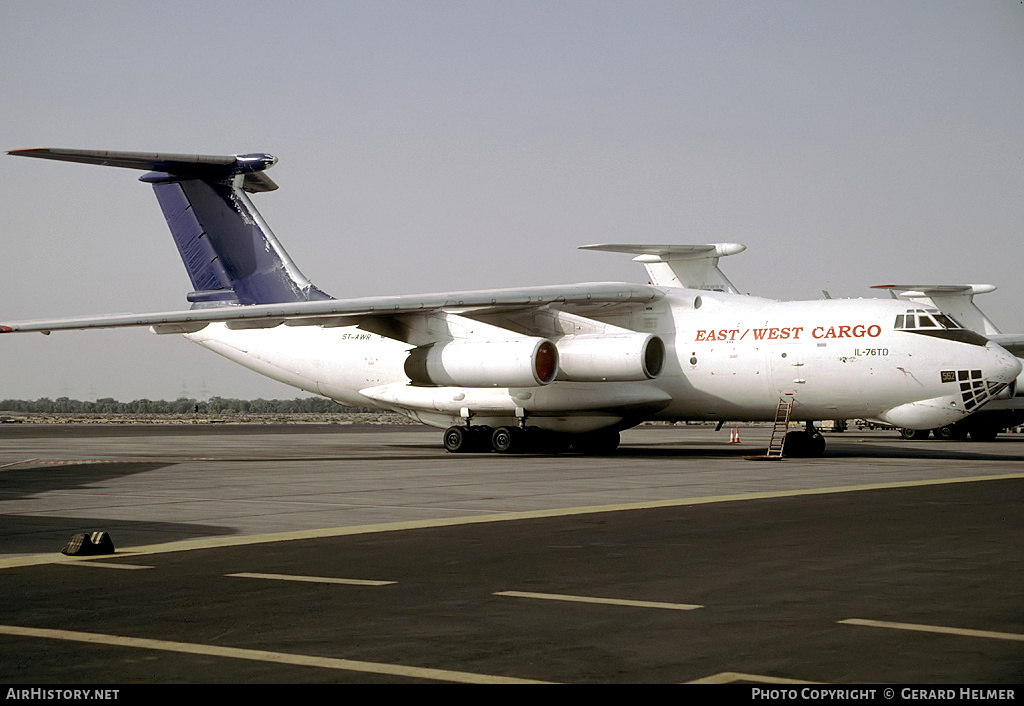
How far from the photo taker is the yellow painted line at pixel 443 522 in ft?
29.4

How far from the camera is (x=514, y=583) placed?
745 cm

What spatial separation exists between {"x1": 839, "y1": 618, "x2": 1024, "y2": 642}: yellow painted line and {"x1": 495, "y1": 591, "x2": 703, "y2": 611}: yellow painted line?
0.93 metres

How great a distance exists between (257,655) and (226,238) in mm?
24427

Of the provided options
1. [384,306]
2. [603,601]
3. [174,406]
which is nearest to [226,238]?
[384,306]

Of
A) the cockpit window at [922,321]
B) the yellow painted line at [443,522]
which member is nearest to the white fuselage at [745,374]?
the cockpit window at [922,321]

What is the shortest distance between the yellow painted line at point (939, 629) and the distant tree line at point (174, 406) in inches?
4600

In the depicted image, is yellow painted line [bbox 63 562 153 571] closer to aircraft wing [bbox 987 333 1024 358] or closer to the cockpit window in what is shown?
the cockpit window

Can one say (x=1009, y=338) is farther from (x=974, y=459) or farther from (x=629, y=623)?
(x=629, y=623)

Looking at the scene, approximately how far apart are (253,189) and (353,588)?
2395cm

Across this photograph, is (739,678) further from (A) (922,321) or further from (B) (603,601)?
(A) (922,321)

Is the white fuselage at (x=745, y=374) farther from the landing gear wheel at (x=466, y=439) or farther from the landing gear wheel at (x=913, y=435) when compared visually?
the landing gear wheel at (x=913, y=435)

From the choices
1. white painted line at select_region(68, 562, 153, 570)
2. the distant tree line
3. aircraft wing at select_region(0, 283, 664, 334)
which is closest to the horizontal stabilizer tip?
aircraft wing at select_region(0, 283, 664, 334)

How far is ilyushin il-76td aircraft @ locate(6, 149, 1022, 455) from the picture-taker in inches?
890
